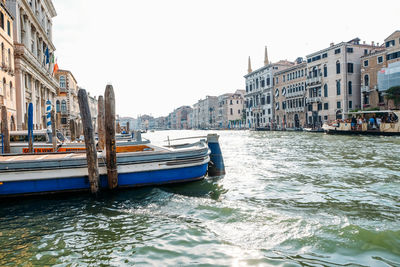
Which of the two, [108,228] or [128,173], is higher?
[128,173]

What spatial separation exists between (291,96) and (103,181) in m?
51.7

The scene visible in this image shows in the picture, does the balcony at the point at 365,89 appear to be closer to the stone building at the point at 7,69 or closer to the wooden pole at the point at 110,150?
the stone building at the point at 7,69

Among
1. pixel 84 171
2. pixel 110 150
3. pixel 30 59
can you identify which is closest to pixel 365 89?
pixel 30 59

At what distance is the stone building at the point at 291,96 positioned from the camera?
2047 inches

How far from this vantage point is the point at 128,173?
23.5 ft

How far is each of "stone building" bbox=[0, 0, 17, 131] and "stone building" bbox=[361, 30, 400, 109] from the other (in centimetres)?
3621

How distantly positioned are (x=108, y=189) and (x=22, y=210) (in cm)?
172

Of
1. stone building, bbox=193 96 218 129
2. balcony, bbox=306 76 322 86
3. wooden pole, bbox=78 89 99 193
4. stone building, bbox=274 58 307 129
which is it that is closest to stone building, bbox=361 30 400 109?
balcony, bbox=306 76 322 86

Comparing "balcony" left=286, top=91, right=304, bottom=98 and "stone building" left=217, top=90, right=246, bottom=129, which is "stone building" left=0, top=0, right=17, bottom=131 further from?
"stone building" left=217, top=90, right=246, bottom=129

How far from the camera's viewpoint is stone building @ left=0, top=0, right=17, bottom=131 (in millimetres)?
18711

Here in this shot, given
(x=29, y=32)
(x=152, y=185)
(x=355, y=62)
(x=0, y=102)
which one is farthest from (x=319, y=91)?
(x=152, y=185)

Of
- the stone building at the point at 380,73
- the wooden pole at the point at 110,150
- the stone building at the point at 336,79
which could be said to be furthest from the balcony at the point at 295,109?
the wooden pole at the point at 110,150

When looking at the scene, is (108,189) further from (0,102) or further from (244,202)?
(0,102)

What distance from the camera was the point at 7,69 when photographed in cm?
1945
